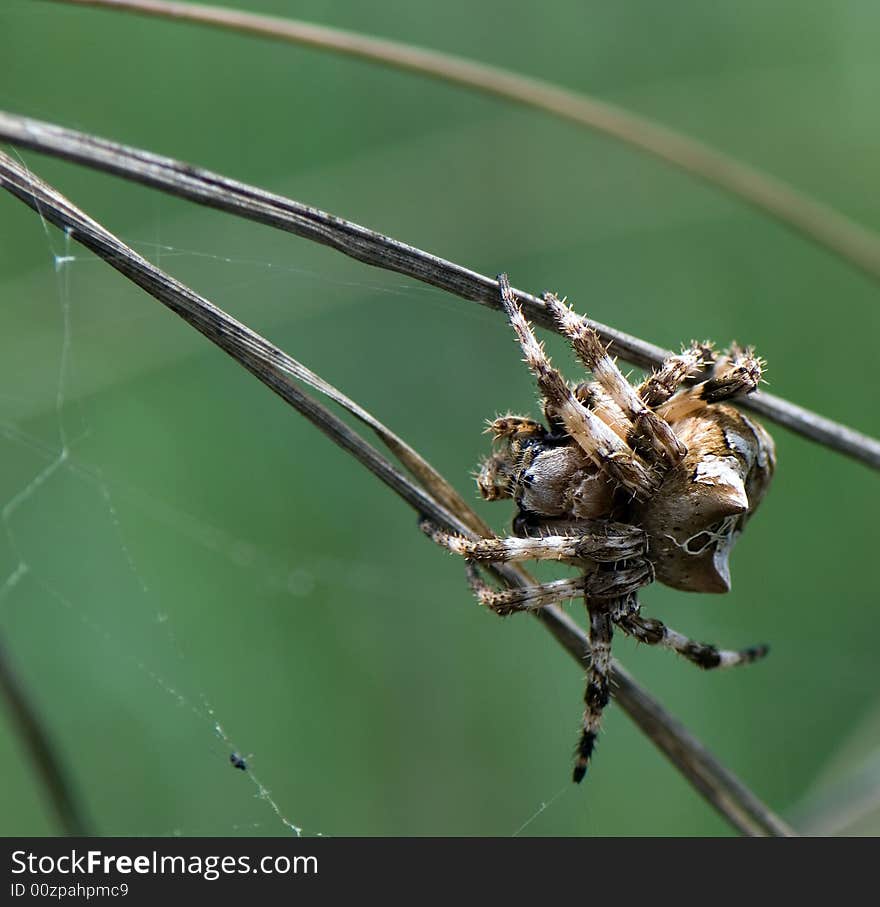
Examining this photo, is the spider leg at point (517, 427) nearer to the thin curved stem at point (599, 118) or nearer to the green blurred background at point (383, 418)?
the thin curved stem at point (599, 118)

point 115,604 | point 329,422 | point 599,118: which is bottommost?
point 329,422

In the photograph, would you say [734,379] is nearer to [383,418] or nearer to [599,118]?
[599,118]

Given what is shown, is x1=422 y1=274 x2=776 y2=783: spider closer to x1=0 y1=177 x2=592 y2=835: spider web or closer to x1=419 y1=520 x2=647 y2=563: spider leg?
x1=419 y1=520 x2=647 y2=563: spider leg

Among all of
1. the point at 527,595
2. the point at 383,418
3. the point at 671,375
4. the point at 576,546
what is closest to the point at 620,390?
the point at 671,375

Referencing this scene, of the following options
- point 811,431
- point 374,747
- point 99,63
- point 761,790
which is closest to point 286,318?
point 99,63

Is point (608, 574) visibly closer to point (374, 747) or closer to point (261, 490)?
point (374, 747)
